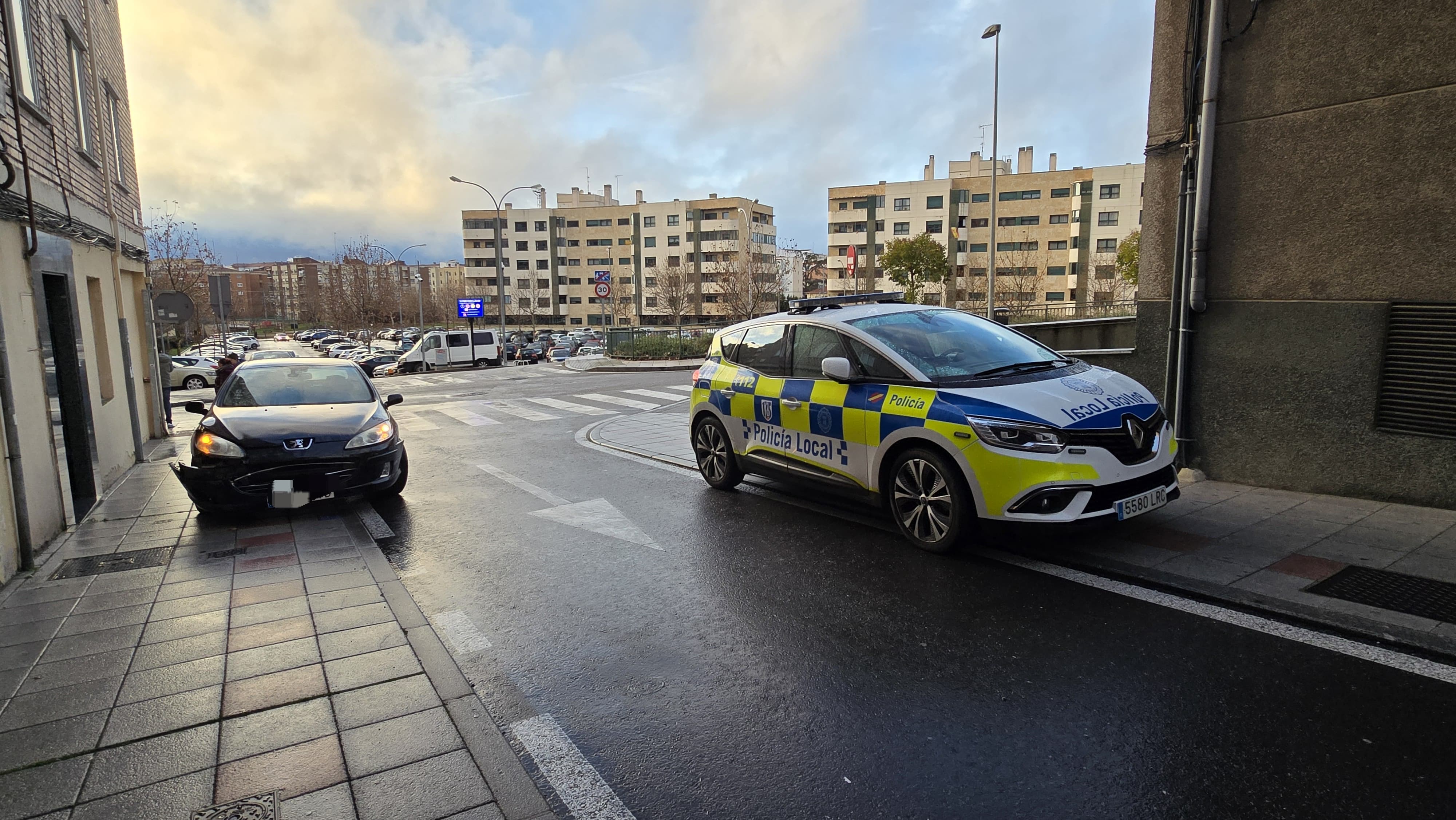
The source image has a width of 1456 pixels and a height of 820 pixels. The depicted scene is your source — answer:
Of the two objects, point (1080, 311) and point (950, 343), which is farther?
point (1080, 311)

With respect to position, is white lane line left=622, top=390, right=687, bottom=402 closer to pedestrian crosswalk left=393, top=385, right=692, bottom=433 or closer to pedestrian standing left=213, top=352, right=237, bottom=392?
pedestrian crosswalk left=393, top=385, right=692, bottom=433

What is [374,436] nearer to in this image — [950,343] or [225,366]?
[950,343]

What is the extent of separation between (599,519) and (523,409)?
9798 mm

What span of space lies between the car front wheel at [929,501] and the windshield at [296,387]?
18.4 feet

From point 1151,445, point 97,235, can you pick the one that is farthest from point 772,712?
point 97,235

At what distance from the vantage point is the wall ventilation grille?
578cm

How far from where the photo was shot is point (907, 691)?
354cm

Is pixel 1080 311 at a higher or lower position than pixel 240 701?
higher

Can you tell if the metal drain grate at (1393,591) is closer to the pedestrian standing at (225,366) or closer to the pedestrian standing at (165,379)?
the pedestrian standing at (165,379)

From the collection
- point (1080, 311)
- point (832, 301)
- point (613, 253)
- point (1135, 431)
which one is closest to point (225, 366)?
point (832, 301)

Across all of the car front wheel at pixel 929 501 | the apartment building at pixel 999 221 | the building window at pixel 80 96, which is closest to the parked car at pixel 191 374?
the building window at pixel 80 96

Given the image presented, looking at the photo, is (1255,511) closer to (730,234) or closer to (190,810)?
(190,810)

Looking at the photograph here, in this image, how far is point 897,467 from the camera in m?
5.59

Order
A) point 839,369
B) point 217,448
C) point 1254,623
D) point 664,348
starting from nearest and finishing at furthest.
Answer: point 1254,623 → point 839,369 → point 217,448 → point 664,348
